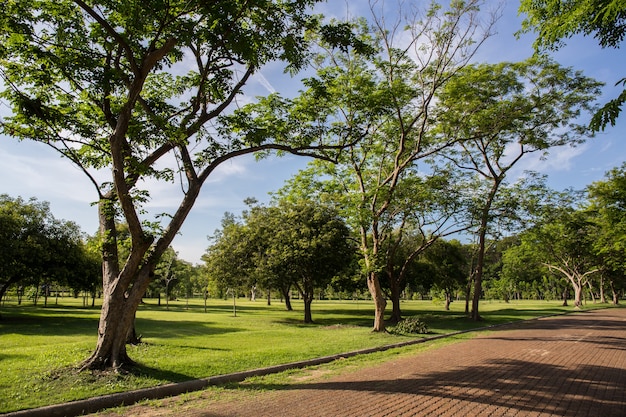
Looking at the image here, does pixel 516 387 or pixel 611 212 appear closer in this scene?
pixel 516 387

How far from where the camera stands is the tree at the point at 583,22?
520 centimetres

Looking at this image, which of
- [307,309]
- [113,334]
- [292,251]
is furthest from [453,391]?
[307,309]

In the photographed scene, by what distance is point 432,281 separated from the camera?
129 ft

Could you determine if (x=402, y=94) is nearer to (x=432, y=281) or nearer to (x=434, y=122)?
(x=434, y=122)

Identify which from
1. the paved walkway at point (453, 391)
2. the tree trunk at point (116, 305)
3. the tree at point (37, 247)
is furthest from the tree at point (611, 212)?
the tree at point (37, 247)

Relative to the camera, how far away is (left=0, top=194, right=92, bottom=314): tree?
22.4 m

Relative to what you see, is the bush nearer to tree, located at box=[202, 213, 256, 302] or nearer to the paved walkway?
the paved walkway

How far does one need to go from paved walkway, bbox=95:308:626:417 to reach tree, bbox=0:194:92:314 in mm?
21419

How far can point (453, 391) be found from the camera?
24.9ft

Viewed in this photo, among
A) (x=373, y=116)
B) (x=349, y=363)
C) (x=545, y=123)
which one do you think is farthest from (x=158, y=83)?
(x=545, y=123)

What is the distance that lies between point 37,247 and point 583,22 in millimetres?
27360

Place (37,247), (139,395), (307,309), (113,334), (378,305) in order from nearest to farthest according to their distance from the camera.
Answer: (139,395)
(113,334)
(378,305)
(37,247)
(307,309)

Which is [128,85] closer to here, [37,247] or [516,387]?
[516,387]

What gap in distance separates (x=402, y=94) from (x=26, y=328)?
70.8ft
